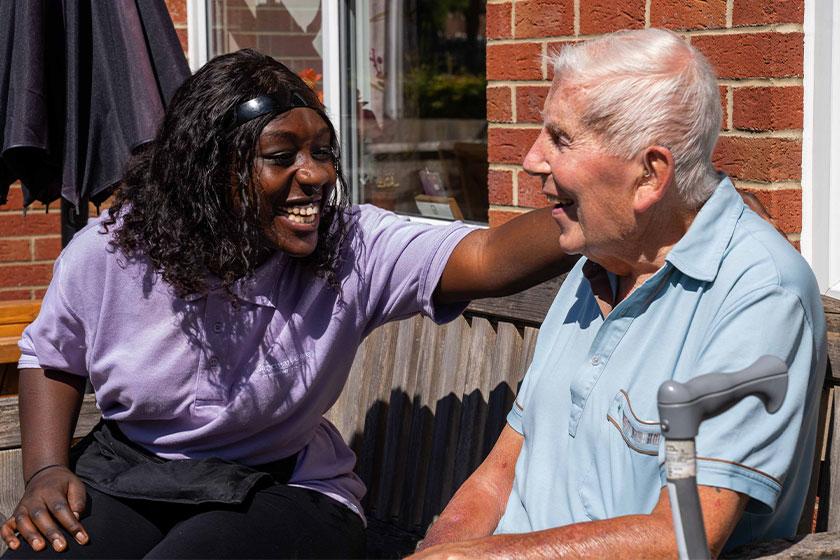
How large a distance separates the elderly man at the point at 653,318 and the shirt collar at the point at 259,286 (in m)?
0.79

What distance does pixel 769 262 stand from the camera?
200 cm

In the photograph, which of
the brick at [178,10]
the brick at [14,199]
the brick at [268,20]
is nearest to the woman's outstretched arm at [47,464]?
the brick at [268,20]

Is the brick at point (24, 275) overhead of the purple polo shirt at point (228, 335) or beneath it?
beneath

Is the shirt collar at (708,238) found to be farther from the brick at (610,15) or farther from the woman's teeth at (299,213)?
the brick at (610,15)

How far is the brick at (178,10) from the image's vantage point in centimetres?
547

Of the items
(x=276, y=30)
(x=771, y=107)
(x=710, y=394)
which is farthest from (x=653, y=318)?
(x=276, y=30)

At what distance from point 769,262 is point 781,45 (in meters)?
1.08

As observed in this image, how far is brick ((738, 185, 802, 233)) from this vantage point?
9.60 ft

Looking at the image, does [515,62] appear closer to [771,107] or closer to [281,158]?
[771,107]

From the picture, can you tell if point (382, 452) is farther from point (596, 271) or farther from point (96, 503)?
point (596, 271)

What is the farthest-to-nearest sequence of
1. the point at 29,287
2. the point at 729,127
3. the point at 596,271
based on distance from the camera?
the point at 29,287 → the point at 729,127 → the point at 596,271

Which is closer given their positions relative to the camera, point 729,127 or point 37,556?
point 37,556

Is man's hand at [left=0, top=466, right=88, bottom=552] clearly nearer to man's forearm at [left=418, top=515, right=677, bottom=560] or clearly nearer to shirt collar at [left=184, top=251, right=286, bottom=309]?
shirt collar at [left=184, top=251, right=286, bottom=309]

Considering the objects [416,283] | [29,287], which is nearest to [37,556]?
Answer: [416,283]
